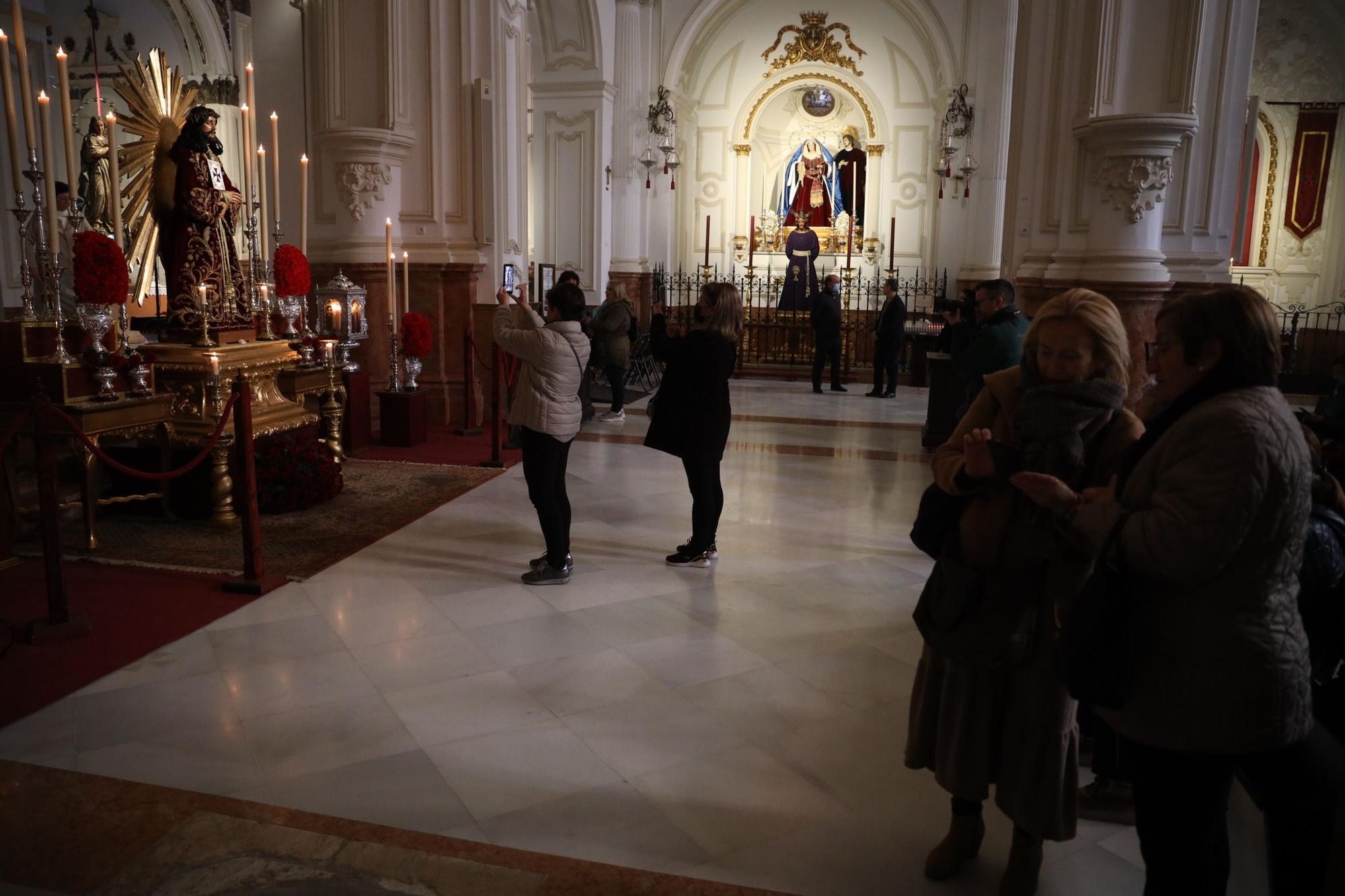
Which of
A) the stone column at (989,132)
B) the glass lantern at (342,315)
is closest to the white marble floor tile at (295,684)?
the glass lantern at (342,315)

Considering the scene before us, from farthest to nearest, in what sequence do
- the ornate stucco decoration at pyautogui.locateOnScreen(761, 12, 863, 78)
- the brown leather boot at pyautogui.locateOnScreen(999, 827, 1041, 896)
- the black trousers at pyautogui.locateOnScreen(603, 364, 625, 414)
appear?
the ornate stucco decoration at pyautogui.locateOnScreen(761, 12, 863, 78) < the black trousers at pyautogui.locateOnScreen(603, 364, 625, 414) < the brown leather boot at pyautogui.locateOnScreen(999, 827, 1041, 896)

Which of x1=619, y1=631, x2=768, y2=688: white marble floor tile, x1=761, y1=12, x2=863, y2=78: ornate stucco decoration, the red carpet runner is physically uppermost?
x1=761, y1=12, x2=863, y2=78: ornate stucco decoration

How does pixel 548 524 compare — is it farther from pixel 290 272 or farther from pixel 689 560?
pixel 290 272

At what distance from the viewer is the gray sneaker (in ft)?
17.1

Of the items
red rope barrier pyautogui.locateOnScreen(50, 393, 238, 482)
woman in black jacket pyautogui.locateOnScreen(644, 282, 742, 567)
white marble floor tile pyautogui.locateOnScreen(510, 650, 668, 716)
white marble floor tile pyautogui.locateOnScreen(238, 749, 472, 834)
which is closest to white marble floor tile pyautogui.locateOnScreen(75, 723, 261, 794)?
white marble floor tile pyautogui.locateOnScreen(238, 749, 472, 834)

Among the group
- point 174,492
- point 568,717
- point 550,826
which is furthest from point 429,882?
point 174,492

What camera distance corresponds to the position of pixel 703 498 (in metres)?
5.50

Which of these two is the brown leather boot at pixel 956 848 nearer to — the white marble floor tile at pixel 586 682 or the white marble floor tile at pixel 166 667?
the white marble floor tile at pixel 586 682

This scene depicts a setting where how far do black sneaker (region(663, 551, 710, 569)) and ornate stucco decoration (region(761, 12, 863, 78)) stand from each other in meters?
15.2

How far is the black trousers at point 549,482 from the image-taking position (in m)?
5.07

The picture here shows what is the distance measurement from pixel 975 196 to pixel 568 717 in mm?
15344

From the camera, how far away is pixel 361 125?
920 centimetres

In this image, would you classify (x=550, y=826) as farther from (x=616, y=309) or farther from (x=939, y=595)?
(x=616, y=309)

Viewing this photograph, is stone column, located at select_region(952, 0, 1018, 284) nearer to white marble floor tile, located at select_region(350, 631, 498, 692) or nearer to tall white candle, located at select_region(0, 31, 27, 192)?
white marble floor tile, located at select_region(350, 631, 498, 692)
